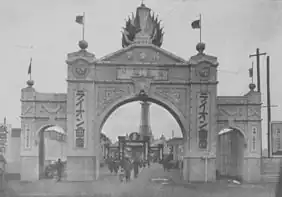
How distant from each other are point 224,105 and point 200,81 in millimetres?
1504

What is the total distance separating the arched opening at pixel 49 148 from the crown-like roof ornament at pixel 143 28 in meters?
5.13

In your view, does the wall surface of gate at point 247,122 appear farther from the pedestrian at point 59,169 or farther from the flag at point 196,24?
the pedestrian at point 59,169

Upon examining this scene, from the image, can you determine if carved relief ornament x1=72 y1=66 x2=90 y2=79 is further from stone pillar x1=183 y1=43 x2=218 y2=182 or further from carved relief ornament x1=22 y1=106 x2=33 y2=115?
stone pillar x1=183 y1=43 x2=218 y2=182

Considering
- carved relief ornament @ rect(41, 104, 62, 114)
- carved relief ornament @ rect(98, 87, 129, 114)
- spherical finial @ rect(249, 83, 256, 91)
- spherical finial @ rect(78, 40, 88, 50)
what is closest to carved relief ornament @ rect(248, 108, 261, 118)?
spherical finial @ rect(249, 83, 256, 91)

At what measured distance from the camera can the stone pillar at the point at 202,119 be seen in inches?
797

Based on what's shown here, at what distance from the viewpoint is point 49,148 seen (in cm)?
2242

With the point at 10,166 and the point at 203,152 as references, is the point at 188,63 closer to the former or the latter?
the point at 203,152

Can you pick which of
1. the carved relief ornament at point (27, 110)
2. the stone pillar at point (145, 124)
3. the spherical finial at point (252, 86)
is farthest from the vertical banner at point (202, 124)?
the stone pillar at point (145, 124)

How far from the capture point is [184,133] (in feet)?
67.4

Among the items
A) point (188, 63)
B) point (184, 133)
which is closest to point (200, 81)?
point (188, 63)

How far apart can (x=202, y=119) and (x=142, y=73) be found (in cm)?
320

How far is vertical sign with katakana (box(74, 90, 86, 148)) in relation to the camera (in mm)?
20141

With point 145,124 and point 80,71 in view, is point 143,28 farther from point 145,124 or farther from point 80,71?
point 145,124

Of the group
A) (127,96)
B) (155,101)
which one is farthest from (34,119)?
(155,101)
